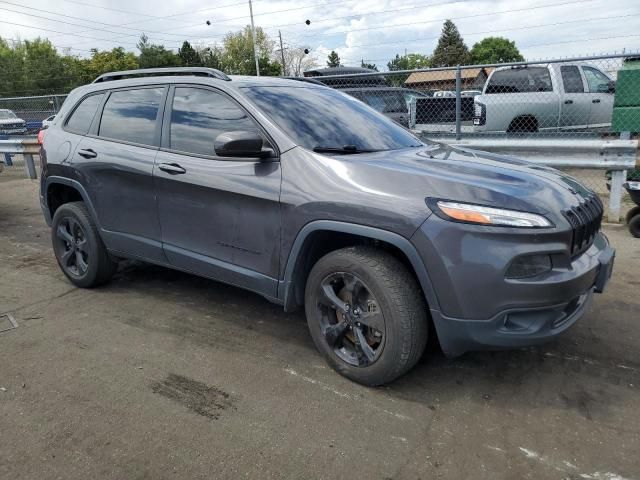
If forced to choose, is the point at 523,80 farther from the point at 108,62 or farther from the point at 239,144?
the point at 108,62

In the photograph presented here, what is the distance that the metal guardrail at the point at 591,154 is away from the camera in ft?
20.0

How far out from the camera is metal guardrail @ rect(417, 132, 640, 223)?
6082 mm

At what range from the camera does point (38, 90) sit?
2255 inches

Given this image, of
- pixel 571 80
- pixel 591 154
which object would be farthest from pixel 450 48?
pixel 591 154

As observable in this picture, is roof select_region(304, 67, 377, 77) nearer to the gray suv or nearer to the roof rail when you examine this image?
the roof rail

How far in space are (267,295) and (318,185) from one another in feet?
2.67

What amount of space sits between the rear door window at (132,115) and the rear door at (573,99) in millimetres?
8783

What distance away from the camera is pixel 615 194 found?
628 centimetres

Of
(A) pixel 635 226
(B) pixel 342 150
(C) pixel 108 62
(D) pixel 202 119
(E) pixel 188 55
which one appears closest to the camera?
(B) pixel 342 150

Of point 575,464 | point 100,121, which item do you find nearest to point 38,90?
point 100,121

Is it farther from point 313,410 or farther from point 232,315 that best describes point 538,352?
point 232,315

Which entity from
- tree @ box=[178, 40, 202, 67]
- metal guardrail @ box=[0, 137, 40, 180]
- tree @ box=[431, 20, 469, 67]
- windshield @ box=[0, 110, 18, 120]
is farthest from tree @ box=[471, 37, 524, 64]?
metal guardrail @ box=[0, 137, 40, 180]

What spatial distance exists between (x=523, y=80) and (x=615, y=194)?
15.4 ft

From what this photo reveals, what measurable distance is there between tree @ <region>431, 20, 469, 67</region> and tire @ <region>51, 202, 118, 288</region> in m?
86.4
